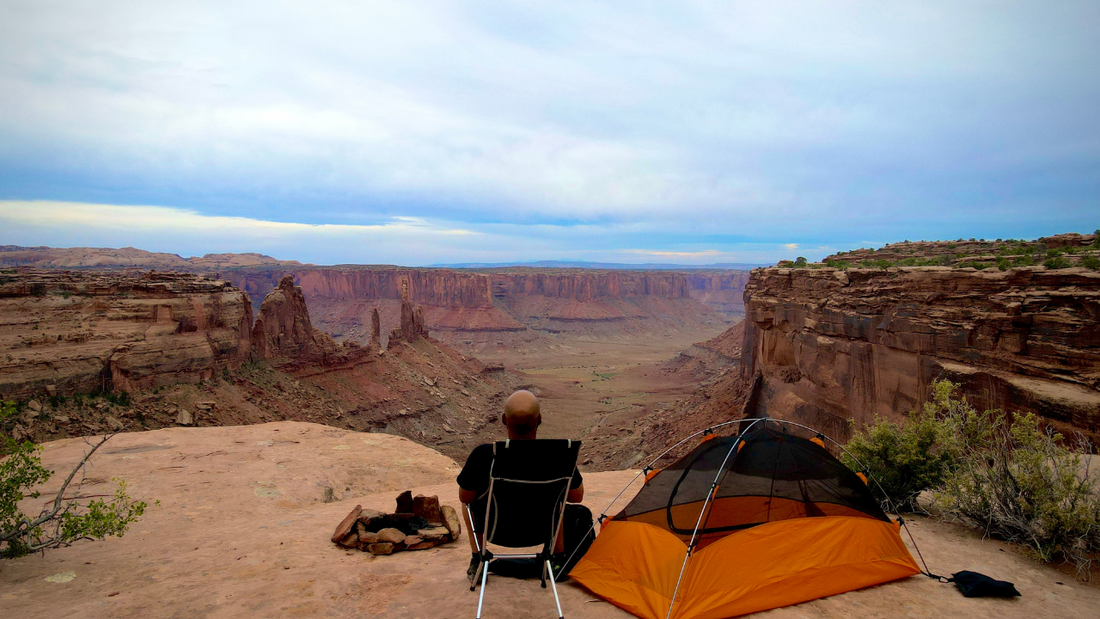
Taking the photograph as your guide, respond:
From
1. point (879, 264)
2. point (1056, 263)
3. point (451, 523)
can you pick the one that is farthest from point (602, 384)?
point (451, 523)

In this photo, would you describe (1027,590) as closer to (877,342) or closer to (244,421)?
(877,342)

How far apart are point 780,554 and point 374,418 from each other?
28.4m

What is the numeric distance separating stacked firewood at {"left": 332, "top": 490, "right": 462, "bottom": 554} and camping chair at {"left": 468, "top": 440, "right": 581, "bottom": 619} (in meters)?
2.05

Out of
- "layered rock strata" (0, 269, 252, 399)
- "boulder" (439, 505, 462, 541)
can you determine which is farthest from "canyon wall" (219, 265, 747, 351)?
"boulder" (439, 505, 462, 541)

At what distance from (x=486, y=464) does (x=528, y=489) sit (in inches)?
17.7

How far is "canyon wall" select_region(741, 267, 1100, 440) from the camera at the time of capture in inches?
396

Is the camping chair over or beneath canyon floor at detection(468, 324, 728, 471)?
over

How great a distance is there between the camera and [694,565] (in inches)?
198

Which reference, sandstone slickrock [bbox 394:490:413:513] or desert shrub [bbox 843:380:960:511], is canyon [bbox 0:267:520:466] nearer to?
sandstone slickrock [bbox 394:490:413:513]

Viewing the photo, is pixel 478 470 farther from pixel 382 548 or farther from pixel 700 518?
pixel 382 548

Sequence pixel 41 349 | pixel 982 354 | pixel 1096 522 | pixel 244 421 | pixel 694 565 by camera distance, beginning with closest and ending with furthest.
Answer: pixel 694 565
pixel 1096 522
pixel 982 354
pixel 41 349
pixel 244 421

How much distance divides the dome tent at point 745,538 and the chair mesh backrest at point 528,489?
2.92 ft

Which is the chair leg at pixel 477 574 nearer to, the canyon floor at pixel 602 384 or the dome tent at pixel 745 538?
the dome tent at pixel 745 538

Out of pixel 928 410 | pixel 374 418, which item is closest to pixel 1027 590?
pixel 928 410
